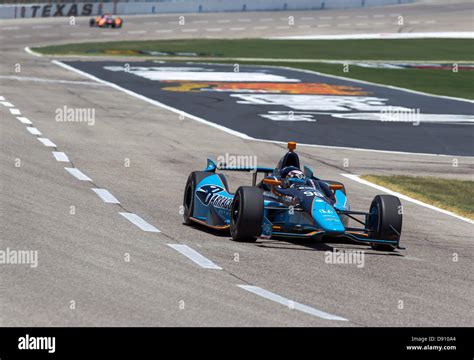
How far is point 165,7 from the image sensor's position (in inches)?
3307

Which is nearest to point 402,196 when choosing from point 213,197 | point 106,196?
point 213,197

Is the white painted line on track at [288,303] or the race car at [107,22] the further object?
the race car at [107,22]

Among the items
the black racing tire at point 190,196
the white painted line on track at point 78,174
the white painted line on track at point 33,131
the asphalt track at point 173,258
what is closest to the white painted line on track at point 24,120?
the white painted line on track at point 33,131

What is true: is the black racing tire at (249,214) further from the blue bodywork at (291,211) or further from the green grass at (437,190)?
the green grass at (437,190)

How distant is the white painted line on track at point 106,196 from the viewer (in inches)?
572

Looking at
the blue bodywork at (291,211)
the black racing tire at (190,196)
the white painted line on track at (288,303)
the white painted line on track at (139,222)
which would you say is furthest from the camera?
the black racing tire at (190,196)

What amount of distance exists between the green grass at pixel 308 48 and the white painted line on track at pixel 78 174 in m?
32.5

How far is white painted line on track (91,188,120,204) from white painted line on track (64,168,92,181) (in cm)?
102

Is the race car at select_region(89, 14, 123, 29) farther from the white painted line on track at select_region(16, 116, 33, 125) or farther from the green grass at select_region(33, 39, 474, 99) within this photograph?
the white painted line on track at select_region(16, 116, 33, 125)

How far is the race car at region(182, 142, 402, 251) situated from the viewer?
12.1 m

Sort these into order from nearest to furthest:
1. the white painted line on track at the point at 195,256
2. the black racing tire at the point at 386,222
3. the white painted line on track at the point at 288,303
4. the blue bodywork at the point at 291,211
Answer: the white painted line on track at the point at 288,303
the white painted line on track at the point at 195,256
the blue bodywork at the point at 291,211
the black racing tire at the point at 386,222

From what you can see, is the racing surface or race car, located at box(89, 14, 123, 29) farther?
race car, located at box(89, 14, 123, 29)

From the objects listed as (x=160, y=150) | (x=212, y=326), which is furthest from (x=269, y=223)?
(x=160, y=150)

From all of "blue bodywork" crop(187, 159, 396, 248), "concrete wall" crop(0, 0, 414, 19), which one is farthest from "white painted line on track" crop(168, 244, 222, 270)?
"concrete wall" crop(0, 0, 414, 19)
